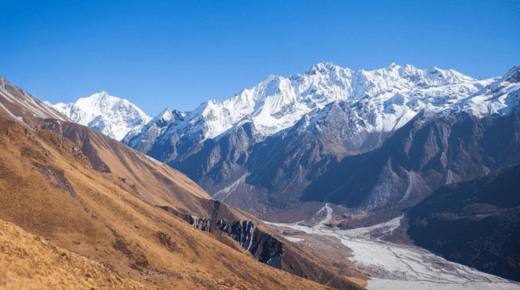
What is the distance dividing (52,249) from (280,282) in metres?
67.5

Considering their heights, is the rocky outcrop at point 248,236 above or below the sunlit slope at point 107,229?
below

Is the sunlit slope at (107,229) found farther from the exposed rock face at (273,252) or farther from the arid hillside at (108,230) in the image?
the exposed rock face at (273,252)

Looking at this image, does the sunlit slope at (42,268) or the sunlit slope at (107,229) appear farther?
the sunlit slope at (107,229)

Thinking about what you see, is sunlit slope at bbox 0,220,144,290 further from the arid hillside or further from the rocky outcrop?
the rocky outcrop

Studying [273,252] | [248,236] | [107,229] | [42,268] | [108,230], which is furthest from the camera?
[248,236]

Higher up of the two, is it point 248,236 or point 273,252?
point 248,236

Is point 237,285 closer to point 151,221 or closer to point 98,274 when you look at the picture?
point 151,221

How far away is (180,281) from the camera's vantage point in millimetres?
72750

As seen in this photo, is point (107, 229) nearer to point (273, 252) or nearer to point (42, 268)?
point (42, 268)

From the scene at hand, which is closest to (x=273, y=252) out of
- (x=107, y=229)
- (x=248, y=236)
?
(x=248, y=236)

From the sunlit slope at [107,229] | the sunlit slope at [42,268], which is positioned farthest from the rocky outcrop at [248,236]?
the sunlit slope at [42,268]

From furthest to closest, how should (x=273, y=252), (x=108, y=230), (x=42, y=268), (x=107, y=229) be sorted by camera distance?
1. (x=273, y=252)
2. (x=107, y=229)
3. (x=108, y=230)
4. (x=42, y=268)

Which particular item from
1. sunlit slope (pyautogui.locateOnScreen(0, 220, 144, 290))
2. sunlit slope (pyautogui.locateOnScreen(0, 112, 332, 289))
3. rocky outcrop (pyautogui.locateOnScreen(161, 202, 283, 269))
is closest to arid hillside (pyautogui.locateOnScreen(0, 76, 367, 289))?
sunlit slope (pyautogui.locateOnScreen(0, 112, 332, 289))

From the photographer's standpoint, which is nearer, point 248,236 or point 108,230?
point 108,230
